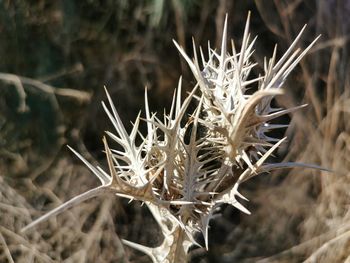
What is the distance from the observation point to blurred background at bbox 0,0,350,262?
1.51 metres

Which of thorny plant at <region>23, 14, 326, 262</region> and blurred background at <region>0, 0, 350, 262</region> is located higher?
thorny plant at <region>23, 14, 326, 262</region>

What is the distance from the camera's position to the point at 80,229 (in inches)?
63.4

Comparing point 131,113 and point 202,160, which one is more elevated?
point 202,160

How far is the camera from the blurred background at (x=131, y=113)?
1.51 meters

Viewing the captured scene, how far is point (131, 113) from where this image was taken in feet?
5.25

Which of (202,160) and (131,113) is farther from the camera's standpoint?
(131,113)

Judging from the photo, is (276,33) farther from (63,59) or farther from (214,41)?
(63,59)

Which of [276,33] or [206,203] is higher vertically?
[206,203]

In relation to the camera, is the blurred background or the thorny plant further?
the blurred background

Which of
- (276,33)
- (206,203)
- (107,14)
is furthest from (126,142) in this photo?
(276,33)

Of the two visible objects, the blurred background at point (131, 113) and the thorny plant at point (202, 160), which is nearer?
the thorny plant at point (202, 160)

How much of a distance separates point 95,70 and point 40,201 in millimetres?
406

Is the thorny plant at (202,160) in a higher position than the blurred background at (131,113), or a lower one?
higher

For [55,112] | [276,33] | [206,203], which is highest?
[206,203]
